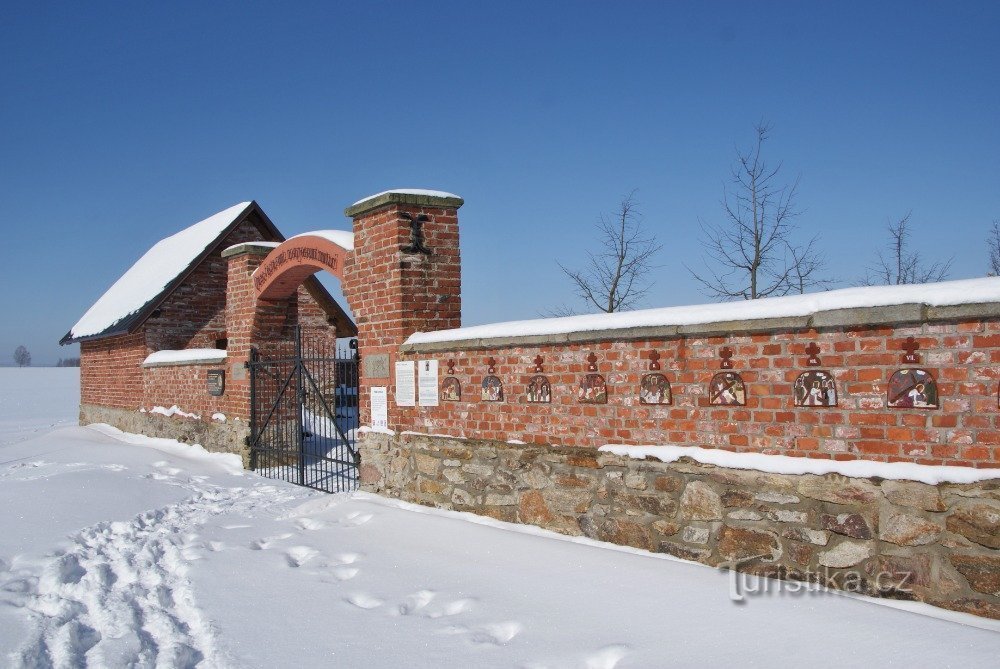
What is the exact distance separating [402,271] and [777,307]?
388 centimetres

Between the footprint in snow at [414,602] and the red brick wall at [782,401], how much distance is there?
5.35 ft

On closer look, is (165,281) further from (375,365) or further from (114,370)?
(375,365)

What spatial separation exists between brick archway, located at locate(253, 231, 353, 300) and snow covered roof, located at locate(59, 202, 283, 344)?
555cm

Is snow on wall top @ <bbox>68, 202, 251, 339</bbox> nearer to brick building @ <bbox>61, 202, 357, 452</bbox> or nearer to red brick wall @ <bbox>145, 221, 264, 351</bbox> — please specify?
brick building @ <bbox>61, 202, 357, 452</bbox>

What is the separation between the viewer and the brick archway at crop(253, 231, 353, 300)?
797 cm

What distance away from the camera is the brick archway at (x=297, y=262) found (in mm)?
7971

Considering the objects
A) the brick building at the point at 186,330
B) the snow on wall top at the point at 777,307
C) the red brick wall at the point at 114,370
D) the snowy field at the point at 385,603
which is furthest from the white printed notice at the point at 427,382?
the red brick wall at the point at 114,370

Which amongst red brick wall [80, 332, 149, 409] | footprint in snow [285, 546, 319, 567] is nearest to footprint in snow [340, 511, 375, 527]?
footprint in snow [285, 546, 319, 567]

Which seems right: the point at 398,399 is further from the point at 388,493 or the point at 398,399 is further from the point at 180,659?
the point at 180,659

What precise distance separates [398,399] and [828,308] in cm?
433

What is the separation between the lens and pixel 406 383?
6.93 metres

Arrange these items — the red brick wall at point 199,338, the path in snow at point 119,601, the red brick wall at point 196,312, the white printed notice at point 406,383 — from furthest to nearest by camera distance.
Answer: the red brick wall at point 196,312
the red brick wall at point 199,338
the white printed notice at point 406,383
the path in snow at point 119,601

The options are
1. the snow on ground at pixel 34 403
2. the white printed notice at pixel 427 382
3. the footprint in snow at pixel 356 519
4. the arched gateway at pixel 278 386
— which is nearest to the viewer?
the footprint in snow at pixel 356 519

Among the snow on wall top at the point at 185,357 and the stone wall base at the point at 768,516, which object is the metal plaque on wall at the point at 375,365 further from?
the snow on wall top at the point at 185,357
